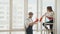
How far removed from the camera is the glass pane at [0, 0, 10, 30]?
560 centimetres

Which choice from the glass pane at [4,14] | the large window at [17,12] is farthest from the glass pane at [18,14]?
the glass pane at [4,14]

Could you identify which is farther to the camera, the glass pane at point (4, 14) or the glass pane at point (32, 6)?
the glass pane at point (32, 6)

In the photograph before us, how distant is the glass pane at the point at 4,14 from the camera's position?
18.4ft

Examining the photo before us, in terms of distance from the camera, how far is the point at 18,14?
18.7ft

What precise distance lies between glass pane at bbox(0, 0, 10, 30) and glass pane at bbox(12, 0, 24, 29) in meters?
0.22

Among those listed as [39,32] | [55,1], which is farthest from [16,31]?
[55,1]

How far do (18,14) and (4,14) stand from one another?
52 centimetres

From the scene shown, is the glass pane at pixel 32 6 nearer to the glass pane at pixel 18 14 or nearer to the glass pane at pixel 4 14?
the glass pane at pixel 18 14

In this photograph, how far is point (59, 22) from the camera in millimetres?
5414

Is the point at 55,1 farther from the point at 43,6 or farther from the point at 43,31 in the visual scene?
the point at 43,31

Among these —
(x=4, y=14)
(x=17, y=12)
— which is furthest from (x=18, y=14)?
(x=4, y=14)

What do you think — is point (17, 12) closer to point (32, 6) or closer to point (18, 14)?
point (18, 14)

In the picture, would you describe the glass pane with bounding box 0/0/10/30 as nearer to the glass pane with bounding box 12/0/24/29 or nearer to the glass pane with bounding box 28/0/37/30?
the glass pane with bounding box 12/0/24/29

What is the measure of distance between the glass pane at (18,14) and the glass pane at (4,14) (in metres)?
0.22
